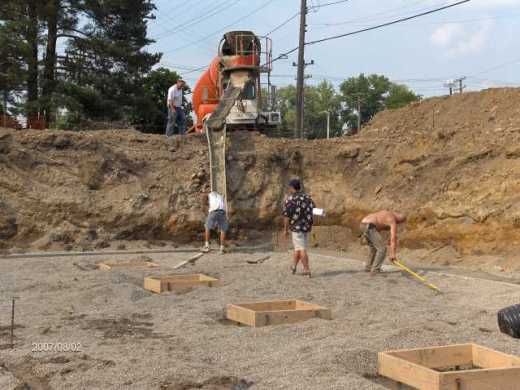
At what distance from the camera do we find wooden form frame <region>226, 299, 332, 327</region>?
7.51 meters

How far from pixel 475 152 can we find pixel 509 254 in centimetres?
327

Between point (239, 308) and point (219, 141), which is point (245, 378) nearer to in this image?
point (239, 308)

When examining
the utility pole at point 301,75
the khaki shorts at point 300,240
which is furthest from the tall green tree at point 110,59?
the khaki shorts at point 300,240

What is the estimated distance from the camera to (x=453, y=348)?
5883 mm

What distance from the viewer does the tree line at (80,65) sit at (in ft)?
85.7

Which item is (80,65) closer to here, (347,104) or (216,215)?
(216,215)

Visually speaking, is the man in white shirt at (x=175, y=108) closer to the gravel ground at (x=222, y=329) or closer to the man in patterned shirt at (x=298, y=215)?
the gravel ground at (x=222, y=329)

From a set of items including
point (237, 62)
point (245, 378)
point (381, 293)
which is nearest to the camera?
point (245, 378)

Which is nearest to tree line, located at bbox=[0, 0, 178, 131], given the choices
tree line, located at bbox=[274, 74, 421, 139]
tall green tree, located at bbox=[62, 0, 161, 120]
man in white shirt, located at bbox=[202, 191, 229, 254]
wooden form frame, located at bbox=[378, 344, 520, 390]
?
tall green tree, located at bbox=[62, 0, 161, 120]

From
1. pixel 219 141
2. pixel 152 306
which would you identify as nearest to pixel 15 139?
pixel 219 141

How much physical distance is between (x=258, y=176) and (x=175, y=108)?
126 inches

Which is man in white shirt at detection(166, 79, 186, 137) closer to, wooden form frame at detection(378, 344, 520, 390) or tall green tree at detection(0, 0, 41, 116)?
tall green tree at detection(0, 0, 41, 116)

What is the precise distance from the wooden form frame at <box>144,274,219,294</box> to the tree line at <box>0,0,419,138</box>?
1576 centimetres

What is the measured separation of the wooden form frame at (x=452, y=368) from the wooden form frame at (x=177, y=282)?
16.4ft
